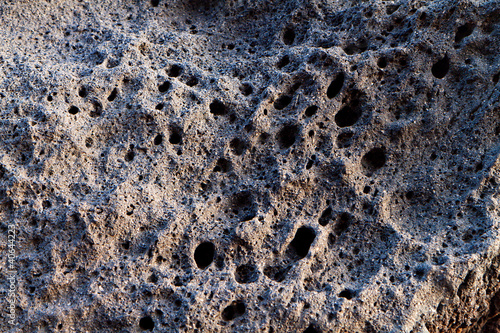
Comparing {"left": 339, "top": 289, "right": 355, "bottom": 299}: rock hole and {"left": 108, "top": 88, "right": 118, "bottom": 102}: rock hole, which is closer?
{"left": 339, "top": 289, "right": 355, "bottom": 299}: rock hole

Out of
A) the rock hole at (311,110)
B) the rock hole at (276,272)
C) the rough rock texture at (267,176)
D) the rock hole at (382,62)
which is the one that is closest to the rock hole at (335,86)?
the rough rock texture at (267,176)

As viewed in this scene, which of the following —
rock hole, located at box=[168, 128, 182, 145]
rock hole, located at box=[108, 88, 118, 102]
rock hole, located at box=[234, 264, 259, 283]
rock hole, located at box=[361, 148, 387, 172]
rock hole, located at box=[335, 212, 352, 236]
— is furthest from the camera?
rock hole, located at box=[108, 88, 118, 102]

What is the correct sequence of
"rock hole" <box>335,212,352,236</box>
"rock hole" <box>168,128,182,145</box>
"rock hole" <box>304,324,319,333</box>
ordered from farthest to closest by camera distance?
"rock hole" <box>168,128,182,145</box> → "rock hole" <box>335,212,352,236</box> → "rock hole" <box>304,324,319,333</box>

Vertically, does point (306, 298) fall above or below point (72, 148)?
below

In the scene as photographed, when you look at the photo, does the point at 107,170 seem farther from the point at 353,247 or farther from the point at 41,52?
the point at 353,247

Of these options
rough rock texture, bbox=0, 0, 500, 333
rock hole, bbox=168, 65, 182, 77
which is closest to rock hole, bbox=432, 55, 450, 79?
rough rock texture, bbox=0, 0, 500, 333

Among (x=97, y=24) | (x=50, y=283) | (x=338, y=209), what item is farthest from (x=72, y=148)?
(x=338, y=209)

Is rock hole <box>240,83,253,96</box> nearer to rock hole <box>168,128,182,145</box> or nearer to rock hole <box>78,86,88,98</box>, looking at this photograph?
rock hole <box>168,128,182,145</box>
